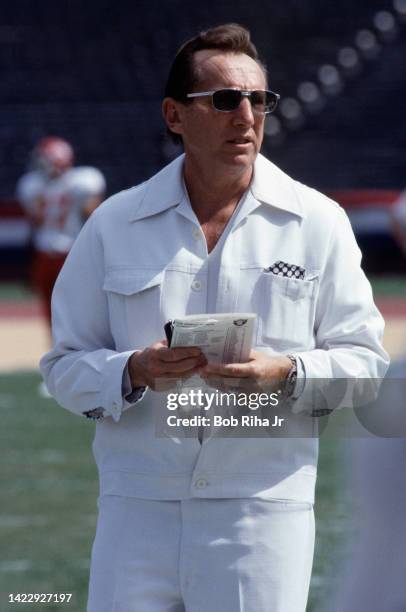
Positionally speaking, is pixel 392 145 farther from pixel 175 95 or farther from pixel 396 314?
pixel 175 95

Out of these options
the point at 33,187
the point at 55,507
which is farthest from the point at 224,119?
the point at 33,187

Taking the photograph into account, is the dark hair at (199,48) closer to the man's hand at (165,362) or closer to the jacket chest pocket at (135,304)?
the jacket chest pocket at (135,304)

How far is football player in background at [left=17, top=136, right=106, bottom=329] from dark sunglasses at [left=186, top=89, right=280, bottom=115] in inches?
359

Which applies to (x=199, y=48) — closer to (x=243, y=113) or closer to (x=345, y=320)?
(x=243, y=113)

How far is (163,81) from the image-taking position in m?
25.3

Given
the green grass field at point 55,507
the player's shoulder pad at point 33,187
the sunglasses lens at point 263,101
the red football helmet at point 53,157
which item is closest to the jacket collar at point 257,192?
the sunglasses lens at point 263,101

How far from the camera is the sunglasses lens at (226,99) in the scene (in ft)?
9.93

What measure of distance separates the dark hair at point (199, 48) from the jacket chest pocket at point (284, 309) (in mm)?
445

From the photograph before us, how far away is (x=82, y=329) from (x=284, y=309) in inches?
17.3

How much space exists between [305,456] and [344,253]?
1.38 ft

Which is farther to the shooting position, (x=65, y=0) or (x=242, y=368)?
(x=65, y=0)

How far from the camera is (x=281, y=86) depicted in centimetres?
2520

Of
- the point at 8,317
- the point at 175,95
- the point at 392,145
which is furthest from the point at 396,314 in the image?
the point at 175,95

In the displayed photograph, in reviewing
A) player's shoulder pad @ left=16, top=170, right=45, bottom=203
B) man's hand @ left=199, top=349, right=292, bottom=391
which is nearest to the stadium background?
player's shoulder pad @ left=16, top=170, right=45, bottom=203
